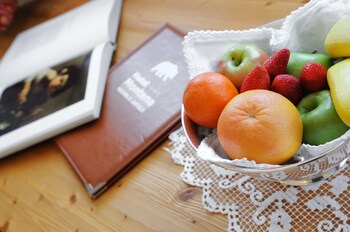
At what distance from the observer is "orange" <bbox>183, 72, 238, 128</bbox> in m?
0.48

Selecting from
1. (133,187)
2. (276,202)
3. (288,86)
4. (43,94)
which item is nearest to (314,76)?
(288,86)

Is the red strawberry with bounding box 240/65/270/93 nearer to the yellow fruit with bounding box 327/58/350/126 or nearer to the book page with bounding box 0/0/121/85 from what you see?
the yellow fruit with bounding box 327/58/350/126

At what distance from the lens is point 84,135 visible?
71cm

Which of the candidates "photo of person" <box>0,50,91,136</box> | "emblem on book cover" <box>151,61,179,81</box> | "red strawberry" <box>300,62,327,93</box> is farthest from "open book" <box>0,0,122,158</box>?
"red strawberry" <box>300,62,327,93</box>

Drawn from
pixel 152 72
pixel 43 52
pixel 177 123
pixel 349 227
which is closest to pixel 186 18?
pixel 152 72

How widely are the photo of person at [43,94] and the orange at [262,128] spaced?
1.31 ft

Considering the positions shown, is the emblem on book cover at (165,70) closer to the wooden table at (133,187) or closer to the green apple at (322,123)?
the wooden table at (133,187)

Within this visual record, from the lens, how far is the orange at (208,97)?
482mm

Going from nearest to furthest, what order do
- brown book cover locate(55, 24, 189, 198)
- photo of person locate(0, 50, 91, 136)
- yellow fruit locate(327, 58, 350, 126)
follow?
yellow fruit locate(327, 58, 350, 126) < brown book cover locate(55, 24, 189, 198) < photo of person locate(0, 50, 91, 136)

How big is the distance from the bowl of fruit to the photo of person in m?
0.31

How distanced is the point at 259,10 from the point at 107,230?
1.52ft

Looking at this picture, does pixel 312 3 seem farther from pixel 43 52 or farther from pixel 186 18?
pixel 43 52

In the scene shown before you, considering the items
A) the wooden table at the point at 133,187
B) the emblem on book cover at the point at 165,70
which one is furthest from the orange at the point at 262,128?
the emblem on book cover at the point at 165,70

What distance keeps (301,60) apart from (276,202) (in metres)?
0.18
